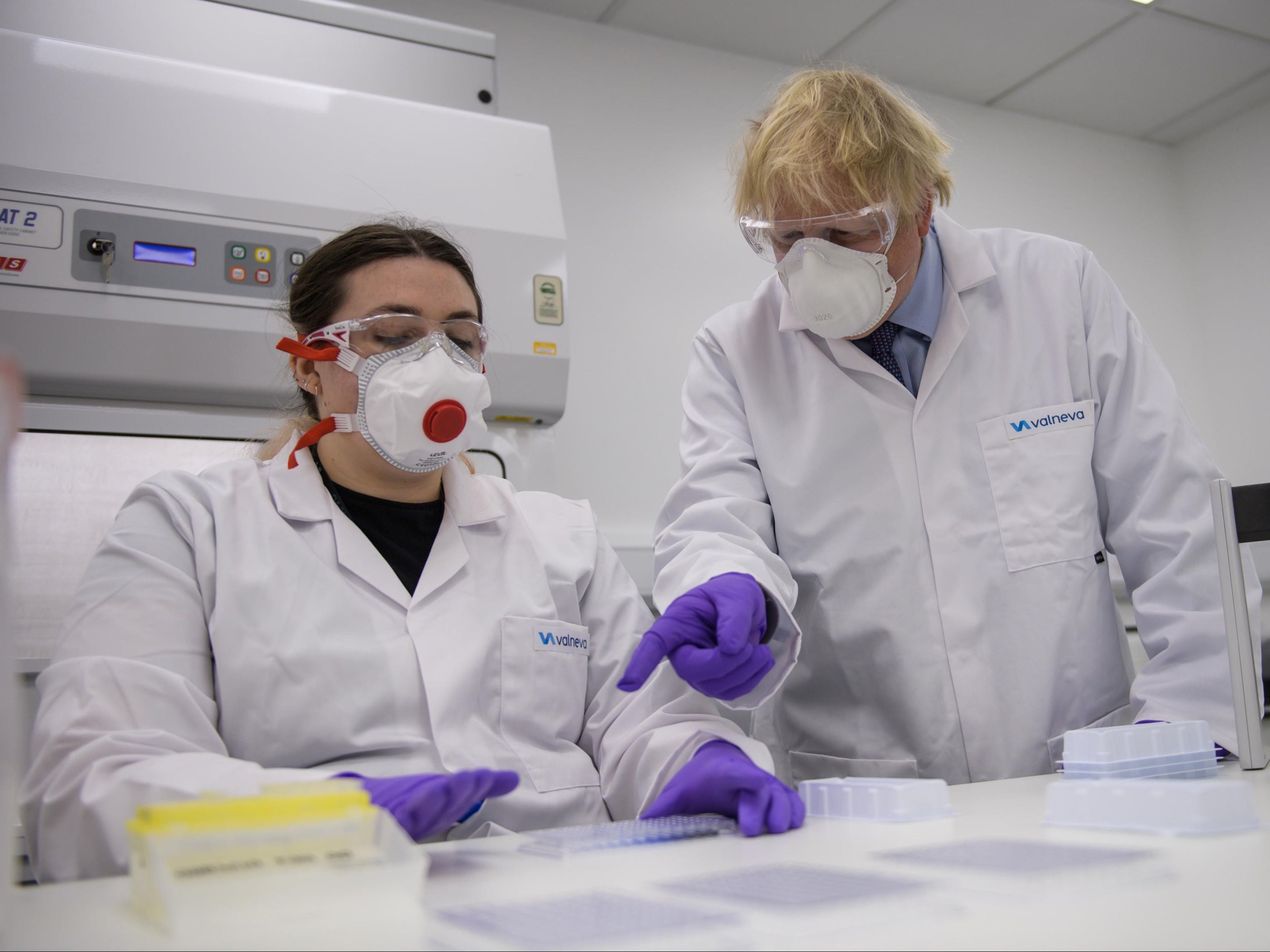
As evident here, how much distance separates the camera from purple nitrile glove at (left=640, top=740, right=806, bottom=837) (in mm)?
837

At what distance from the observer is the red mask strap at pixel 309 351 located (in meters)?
1.26

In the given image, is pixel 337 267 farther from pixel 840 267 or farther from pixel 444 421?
pixel 840 267

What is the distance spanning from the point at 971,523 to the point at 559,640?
→ 56 cm

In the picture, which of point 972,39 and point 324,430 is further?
point 972,39

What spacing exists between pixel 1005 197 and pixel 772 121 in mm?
2189

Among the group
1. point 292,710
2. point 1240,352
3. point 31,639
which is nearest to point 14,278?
point 31,639

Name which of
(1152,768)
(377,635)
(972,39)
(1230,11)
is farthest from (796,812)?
(1230,11)

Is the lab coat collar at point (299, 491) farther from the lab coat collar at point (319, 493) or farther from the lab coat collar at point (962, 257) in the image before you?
the lab coat collar at point (962, 257)

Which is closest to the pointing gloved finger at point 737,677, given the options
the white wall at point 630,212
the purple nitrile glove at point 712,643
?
the purple nitrile glove at point 712,643

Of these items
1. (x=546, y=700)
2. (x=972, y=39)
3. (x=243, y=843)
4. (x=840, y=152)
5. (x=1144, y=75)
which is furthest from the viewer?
(x=1144, y=75)

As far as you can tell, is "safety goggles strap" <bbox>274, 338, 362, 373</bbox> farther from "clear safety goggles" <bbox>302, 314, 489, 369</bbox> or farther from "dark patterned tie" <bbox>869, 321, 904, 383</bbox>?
"dark patterned tie" <bbox>869, 321, 904, 383</bbox>

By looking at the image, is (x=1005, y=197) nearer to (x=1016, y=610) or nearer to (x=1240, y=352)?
(x=1240, y=352)

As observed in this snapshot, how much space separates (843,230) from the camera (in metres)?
1.32

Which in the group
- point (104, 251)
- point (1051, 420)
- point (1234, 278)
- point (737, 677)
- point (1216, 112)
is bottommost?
point (737, 677)
